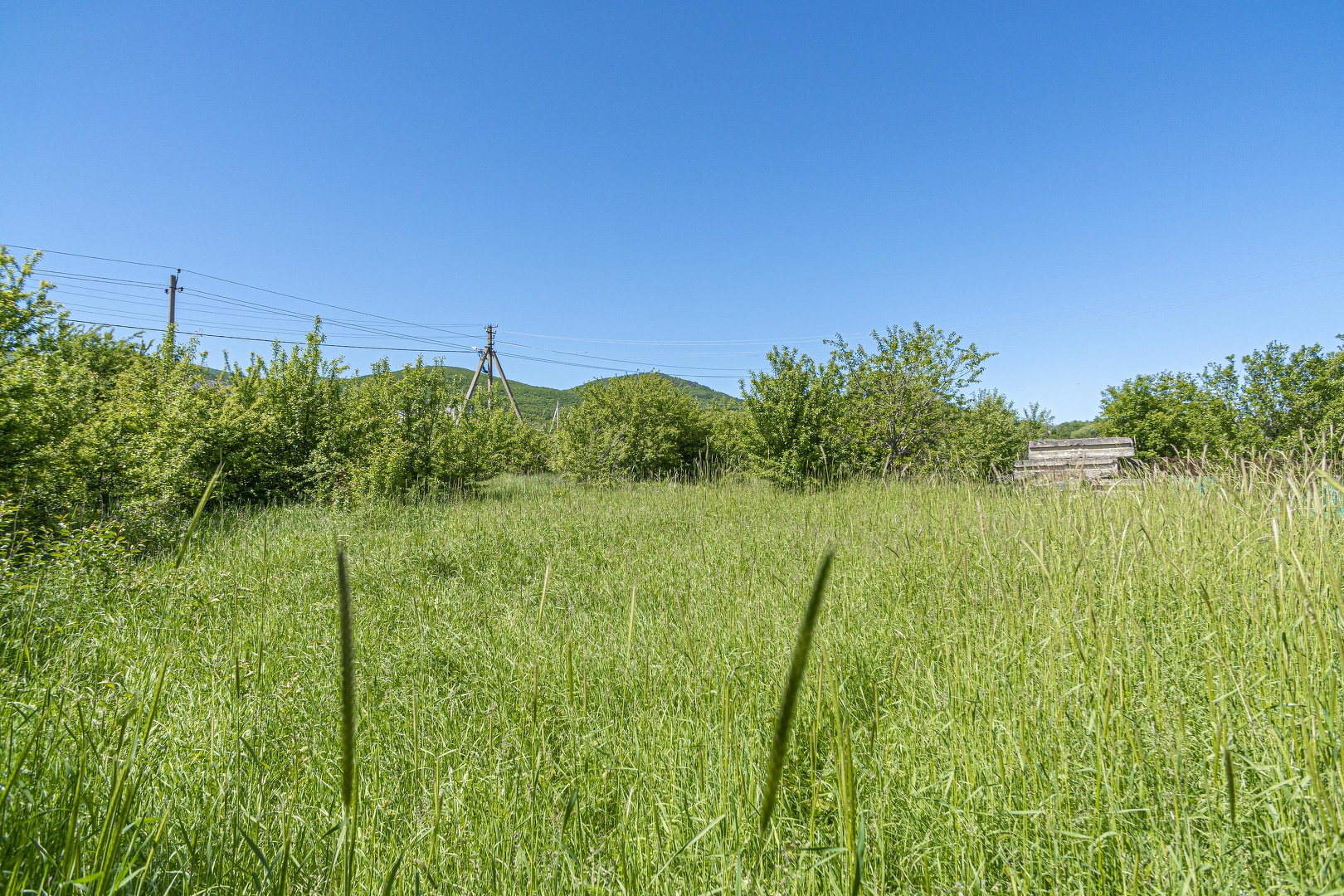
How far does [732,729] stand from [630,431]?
1672 centimetres

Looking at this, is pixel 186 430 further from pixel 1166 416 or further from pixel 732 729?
pixel 1166 416

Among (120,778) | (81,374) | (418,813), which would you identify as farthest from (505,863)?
(81,374)


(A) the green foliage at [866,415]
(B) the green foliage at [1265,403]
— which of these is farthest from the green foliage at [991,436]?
(B) the green foliage at [1265,403]

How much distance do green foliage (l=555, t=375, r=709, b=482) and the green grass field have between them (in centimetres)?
951

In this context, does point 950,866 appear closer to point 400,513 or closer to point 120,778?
point 120,778

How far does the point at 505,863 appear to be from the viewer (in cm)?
141

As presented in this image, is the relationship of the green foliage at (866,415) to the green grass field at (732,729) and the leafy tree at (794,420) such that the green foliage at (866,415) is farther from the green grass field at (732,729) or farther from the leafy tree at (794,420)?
the green grass field at (732,729)

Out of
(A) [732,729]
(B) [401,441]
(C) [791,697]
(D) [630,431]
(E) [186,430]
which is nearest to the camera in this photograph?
(C) [791,697]

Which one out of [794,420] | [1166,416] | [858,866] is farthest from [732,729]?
[1166,416]

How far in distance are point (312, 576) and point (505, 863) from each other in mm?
Result: 4574

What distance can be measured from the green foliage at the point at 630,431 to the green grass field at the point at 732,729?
374 inches

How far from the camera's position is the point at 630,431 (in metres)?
18.5

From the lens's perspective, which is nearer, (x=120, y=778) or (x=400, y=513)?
(x=120, y=778)

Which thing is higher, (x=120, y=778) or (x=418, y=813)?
(x=120, y=778)
